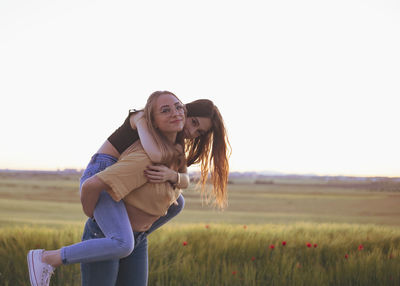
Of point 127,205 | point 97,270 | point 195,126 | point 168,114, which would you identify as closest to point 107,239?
point 127,205

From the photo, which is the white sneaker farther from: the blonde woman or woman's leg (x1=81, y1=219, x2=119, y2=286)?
woman's leg (x1=81, y1=219, x2=119, y2=286)

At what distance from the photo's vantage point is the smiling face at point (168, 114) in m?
2.33

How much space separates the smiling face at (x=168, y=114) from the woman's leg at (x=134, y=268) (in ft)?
2.68

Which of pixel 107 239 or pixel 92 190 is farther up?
pixel 92 190

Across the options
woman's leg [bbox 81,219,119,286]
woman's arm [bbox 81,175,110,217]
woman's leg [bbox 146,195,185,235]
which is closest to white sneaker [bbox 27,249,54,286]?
woman's leg [bbox 81,219,119,286]

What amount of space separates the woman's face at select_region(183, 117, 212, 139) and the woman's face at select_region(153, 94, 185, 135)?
0.63 ft

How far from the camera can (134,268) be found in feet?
8.90

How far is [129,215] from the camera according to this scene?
7.74 feet

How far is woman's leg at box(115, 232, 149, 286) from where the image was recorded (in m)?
2.71

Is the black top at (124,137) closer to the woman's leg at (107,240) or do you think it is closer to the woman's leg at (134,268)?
the woman's leg at (107,240)

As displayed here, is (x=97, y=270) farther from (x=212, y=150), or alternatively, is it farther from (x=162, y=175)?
(x=212, y=150)

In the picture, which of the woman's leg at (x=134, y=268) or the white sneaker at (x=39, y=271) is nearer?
the white sneaker at (x=39, y=271)

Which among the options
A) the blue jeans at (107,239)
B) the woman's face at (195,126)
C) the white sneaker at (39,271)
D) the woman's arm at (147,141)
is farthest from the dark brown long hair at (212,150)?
the white sneaker at (39,271)

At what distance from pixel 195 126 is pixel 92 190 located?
0.76 m
